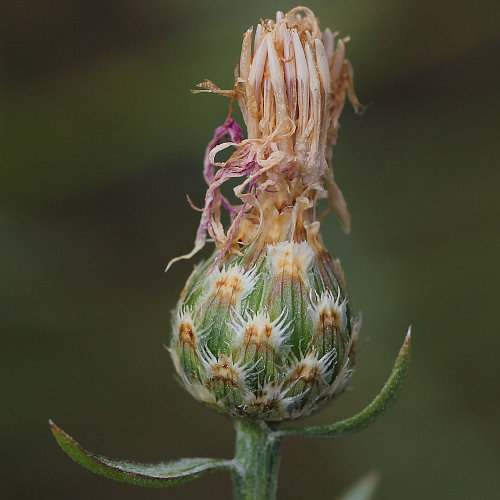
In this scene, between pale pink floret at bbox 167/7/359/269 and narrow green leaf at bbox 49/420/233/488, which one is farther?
pale pink floret at bbox 167/7/359/269

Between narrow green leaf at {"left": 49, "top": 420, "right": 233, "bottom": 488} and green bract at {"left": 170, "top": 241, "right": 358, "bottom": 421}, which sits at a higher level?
green bract at {"left": 170, "top": 241, "right": 358, "bottom": 421}

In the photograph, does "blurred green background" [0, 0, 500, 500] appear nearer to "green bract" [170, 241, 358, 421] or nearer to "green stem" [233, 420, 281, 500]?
"green stem" [233, 420, 281, 500]

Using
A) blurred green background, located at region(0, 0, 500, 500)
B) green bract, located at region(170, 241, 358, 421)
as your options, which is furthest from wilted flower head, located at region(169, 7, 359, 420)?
blurred green background, located at region(0, 0, 500, 500)

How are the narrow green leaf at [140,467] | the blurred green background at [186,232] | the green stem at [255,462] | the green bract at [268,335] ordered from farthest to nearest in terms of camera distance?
the blurred green background at [186,232] → the green stem at [255,462] → the green bract at [268,335] → the narrow green leaf at [140,467]

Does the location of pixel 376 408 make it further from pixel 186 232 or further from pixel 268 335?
pixel 186 232

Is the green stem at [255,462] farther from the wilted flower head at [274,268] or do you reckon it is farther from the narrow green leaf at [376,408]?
the wilted flower head at [274,268]

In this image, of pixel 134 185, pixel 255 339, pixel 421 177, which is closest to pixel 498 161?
pixel 421 177

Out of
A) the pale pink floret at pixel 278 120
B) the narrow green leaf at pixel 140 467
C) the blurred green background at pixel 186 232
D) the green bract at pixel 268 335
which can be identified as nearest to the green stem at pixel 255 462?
the narrow green leaf at pixel 140 467
